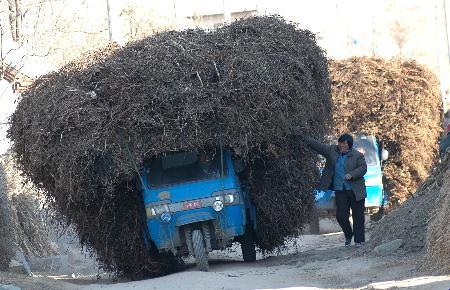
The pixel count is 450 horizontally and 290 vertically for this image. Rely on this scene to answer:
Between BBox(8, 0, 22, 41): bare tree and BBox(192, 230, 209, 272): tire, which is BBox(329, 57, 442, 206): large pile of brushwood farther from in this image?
BBox(192, 230, 209, 272): tire

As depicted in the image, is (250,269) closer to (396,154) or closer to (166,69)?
(166,69)

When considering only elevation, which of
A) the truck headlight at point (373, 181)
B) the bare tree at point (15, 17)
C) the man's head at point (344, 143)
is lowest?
the truck headlight at point (373, 181)

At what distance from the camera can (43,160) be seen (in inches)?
566

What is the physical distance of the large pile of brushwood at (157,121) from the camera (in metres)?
13.9

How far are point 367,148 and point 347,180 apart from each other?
7.93 meters

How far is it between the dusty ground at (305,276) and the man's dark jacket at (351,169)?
0.98m

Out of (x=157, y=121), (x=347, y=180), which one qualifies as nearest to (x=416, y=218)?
(x=347, y=180)

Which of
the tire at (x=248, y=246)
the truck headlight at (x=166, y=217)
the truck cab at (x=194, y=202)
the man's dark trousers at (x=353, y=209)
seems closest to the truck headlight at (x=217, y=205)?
the truck cab at (x=194, y=202)

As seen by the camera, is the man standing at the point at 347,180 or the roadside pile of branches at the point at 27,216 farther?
the roadside pile of branches at the point at 27,216

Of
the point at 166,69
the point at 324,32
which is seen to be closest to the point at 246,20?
the point at 166,69

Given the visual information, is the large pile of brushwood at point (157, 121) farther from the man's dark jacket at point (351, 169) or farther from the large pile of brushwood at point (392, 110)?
the large pile of brushwood at point (392, 110)

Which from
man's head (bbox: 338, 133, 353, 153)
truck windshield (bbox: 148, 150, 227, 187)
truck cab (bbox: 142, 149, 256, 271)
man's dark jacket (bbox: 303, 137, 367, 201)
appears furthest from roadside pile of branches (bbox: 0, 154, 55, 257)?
man's head (bbox: 338, 133, 353, 153)

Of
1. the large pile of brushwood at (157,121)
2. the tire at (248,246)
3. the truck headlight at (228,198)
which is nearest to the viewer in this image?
the large pile of brushwood at (157,121)

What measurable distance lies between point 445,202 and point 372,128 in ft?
43.0
